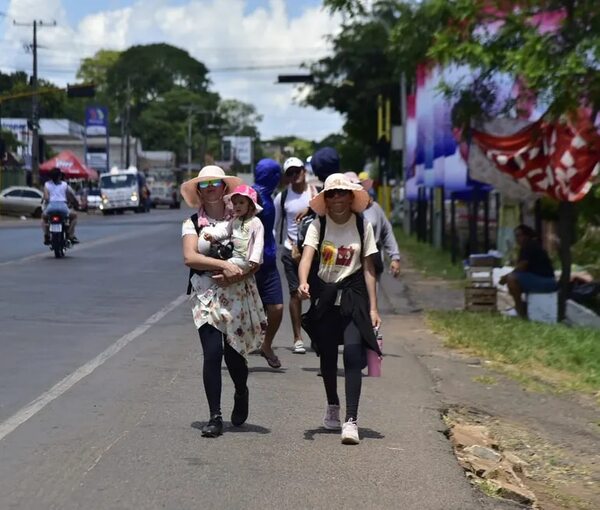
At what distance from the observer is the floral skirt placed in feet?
25.1

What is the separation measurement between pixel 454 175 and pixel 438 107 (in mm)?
1495

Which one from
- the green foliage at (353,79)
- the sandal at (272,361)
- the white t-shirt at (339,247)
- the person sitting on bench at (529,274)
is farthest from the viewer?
the green foliage at (353,79)

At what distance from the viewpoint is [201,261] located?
7.56m

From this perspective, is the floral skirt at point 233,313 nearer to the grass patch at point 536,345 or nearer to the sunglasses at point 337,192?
the sunglasses at point 337,192

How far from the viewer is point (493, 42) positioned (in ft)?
51.0

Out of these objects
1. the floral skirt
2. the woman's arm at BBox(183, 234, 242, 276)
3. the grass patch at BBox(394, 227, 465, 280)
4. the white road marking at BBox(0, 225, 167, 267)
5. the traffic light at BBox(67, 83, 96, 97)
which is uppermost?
the traffic light at BBox(67, 83, 96, 97)

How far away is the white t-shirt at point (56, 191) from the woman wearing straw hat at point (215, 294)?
1693 centimetres

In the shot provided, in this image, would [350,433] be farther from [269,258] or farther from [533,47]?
[533,47]

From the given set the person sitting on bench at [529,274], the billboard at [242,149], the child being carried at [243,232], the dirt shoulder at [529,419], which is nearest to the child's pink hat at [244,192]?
the child being carried at [243,232]

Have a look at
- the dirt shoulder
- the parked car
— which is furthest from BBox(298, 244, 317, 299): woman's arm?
the parked car

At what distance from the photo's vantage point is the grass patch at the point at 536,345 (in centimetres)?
1147

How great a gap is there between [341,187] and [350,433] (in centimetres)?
155

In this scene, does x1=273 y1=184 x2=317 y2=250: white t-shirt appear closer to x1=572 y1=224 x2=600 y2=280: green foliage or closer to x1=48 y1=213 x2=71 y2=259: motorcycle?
x1=572 y1=224 x2=600 y2=280: green foliage

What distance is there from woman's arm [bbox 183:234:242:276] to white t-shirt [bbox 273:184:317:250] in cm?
371
